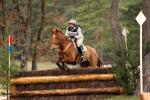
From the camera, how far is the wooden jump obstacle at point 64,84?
18.1m

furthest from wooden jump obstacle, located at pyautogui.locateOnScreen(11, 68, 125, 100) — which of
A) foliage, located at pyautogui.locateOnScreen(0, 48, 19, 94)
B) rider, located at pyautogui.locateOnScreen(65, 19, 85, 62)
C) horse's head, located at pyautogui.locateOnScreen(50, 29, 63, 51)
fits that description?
rider, located at pyautogui.locateOnScreen(65, 19, 85, 62)

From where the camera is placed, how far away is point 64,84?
18.7 m

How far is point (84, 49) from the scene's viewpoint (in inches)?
781

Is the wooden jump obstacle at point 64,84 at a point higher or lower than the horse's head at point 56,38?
lower

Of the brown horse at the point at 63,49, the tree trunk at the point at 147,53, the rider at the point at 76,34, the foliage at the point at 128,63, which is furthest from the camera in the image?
the rider at the point at 76,34

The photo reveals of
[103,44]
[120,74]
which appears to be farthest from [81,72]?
[103,44]

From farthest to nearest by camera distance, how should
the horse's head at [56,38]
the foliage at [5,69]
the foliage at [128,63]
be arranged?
the foliage at [5,69]
the horse's head at [56,38]
the foliage at [128,63]

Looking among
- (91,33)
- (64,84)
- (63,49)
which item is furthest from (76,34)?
(91,33)

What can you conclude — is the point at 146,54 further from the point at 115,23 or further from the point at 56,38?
the point at 115,23

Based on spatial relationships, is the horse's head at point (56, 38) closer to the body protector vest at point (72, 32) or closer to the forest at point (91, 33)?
the body protector vest at point (72, 32)

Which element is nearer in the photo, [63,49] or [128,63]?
[128,63]

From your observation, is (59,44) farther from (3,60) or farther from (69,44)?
(3,60)

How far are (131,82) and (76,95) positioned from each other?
6.69 ft

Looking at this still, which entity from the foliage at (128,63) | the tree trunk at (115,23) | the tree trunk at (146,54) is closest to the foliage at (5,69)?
the foliage at (128,63)
